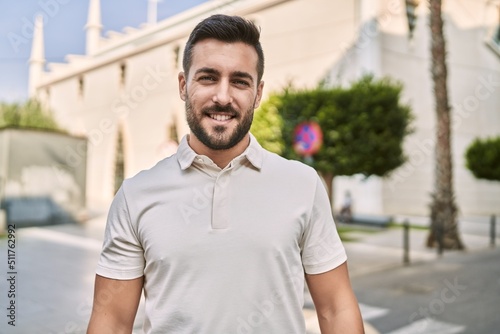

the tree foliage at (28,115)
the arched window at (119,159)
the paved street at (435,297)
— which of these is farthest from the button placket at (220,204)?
the arched window at (119,159)

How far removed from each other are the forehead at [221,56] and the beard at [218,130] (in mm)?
128

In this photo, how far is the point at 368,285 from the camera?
364 inches

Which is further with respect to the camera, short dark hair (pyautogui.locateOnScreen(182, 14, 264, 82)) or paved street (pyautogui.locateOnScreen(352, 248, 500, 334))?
paved street (pyautogui.locateOnScreen(352, 248, 500, 334))

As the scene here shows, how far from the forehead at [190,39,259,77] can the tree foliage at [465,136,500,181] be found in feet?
76.4

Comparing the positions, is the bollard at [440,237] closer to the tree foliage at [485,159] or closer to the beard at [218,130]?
the tree foliage at [485,159]

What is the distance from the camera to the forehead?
4.98ft

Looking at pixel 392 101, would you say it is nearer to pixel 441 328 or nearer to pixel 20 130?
pixel 441 328

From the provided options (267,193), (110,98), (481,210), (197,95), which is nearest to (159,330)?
(267,193)

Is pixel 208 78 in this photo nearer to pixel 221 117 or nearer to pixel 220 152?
pixel 221 117

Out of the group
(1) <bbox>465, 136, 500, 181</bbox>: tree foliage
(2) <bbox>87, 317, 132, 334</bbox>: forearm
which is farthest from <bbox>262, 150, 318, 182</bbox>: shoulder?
(1) <bbox>465, 136, 500, 181</bbox>: tree foliage

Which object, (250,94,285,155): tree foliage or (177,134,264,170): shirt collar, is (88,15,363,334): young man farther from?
(250,94,285,155): tree foliage

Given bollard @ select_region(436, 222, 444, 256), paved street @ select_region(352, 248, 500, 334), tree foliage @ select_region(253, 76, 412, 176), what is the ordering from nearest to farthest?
paved street @ select_region(352, 248, 500, 334), bollard @ select_region(436, 222, 444, 256), tree foliage @ select_region(253, 76, 412, 176)

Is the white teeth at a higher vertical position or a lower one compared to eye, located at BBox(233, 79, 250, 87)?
lower

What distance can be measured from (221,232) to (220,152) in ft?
0.91
